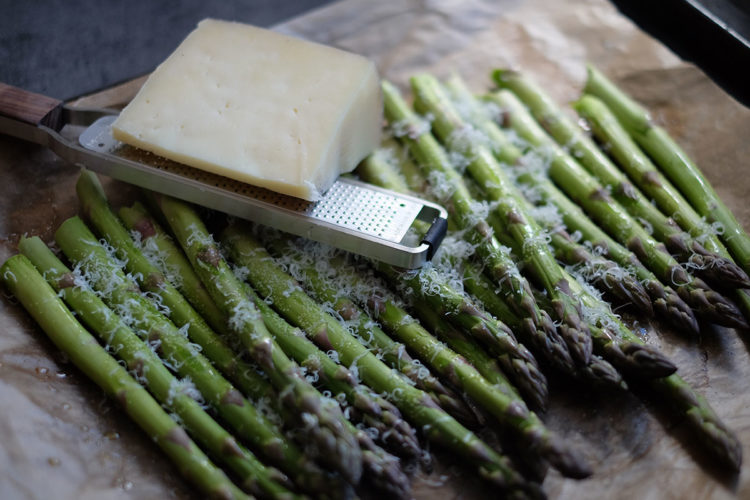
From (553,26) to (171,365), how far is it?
3.32 metres

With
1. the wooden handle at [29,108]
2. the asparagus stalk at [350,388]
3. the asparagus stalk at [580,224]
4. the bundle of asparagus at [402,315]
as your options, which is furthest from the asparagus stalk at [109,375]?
the asparagus stalk at [580,224]

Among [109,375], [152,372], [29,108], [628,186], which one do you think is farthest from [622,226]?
[29,108]

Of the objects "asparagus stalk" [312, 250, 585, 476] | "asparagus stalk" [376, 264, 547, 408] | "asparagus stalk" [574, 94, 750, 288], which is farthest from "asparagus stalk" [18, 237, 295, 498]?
"asparagus stalk" [574, 94, 750, 288]

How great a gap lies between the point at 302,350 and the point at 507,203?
120 cm

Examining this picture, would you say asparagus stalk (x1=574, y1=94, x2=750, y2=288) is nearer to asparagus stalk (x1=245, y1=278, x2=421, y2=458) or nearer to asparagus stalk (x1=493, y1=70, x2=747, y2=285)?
asparagus stalk (x1=493, y1=70, x2=747, y2=285)

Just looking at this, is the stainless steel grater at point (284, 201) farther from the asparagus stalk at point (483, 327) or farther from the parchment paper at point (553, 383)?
the parchment paper at point (553, 383)

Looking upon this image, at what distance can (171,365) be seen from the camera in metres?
2.58

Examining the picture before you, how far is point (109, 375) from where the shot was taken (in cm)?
249

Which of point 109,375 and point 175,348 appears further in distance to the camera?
point 175,348

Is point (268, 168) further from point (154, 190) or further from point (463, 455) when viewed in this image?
point (463, 455)

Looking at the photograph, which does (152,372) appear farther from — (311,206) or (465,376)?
(465,376)

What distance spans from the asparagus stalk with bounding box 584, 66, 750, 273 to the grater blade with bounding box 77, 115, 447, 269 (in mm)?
1334

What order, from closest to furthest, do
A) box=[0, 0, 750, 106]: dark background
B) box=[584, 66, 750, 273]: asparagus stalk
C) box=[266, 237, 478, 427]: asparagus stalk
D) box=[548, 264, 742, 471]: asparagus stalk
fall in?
box=[548, 264, 742, 471]: asparagus stalk → box=[266, 237, 478, 427]: asparagus stalk → box=[584, 66, 750, 273]: asparagus stalk → box=[0, 0, 750, 106]: dark background

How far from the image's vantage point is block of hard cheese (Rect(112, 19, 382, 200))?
9.20 ft
